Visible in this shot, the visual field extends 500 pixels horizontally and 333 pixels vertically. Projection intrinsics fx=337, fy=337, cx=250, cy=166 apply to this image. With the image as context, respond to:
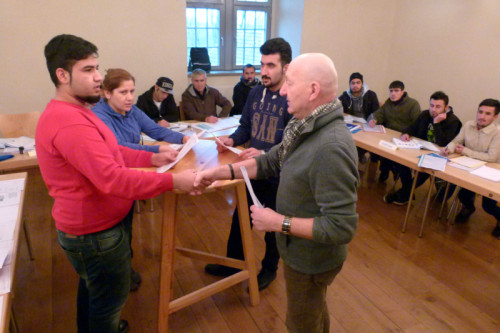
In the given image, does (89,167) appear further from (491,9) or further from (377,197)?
(491,9)

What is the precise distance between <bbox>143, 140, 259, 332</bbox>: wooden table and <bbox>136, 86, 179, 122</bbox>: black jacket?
2090 millimetres

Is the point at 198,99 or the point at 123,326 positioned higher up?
the point at 198,99

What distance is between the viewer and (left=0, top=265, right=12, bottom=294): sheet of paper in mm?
1169

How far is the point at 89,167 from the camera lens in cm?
116

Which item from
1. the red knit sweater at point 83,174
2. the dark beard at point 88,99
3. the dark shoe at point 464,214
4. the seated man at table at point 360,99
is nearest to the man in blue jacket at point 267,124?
the red knit sweater at point 83,174

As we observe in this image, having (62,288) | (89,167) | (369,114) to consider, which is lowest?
(62,288)

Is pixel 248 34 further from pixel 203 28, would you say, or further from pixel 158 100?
pixel 158 100

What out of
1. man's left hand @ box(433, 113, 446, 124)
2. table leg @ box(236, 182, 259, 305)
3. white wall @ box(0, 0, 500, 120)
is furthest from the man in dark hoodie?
table leg @ box(236, 182, 259, 305)

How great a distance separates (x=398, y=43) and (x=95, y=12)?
4.83 metres

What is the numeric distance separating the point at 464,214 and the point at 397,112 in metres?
1.48

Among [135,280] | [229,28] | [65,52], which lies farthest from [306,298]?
[229,28]

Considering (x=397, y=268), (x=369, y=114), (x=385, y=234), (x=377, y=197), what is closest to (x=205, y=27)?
(x=369, y=114)

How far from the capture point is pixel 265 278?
234 cm

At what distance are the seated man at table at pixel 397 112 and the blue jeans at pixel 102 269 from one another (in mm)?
3482
